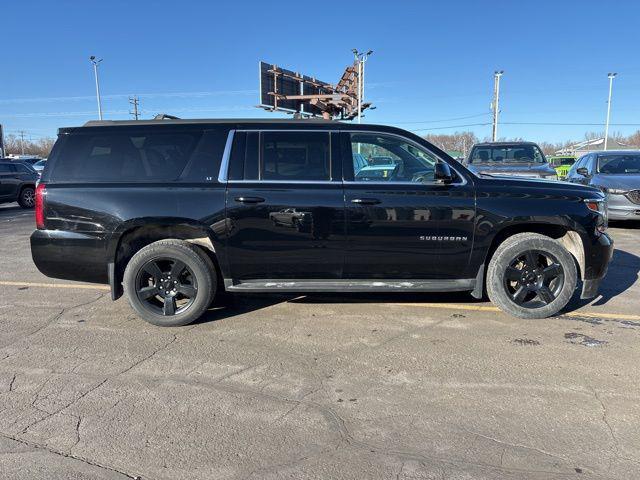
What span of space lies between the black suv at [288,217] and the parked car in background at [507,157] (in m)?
7.14

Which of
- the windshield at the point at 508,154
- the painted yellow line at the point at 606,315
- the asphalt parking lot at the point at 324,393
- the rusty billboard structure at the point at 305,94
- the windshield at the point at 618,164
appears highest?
the rusty billboard structure at the point at 305,94

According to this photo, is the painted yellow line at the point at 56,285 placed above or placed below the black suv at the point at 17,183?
below

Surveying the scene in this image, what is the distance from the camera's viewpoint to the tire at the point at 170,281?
4.64m

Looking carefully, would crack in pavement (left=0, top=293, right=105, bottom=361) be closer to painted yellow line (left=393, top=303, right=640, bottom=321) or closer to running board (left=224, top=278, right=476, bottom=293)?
running board (left=224, top=278, right=476, bottom=293)

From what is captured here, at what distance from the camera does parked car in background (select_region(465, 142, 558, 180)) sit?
38.0 feet

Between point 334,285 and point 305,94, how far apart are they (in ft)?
110

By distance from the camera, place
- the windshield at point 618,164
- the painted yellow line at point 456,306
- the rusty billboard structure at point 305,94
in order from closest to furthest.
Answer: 1. the painted yellow line at point 456,306
2. the windshield at point 618,164
3. the rusty billboard structure at point 305,94

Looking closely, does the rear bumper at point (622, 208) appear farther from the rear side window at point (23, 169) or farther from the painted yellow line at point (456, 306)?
the rear side window at point (23, 169)

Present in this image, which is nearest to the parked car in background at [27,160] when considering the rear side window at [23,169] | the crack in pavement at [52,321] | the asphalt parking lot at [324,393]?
the rear side window at [23,169]

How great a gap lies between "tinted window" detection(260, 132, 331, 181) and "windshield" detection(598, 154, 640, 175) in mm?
9252

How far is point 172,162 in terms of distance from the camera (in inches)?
183

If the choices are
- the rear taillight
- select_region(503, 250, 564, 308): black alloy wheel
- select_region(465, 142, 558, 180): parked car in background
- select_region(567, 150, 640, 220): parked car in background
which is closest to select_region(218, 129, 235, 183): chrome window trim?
the rear taillight

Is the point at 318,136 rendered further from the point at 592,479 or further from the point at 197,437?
the point at 592,479

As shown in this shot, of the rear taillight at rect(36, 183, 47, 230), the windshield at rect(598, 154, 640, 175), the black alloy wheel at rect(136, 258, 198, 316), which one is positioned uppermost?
the windshield at rect(598, 154, 640, 175)
